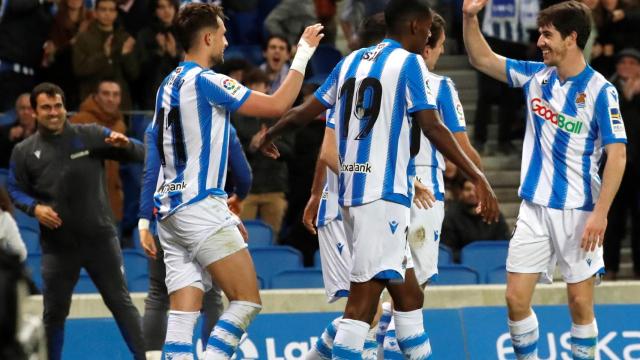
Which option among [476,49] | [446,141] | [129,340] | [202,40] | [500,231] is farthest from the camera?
[500,231]

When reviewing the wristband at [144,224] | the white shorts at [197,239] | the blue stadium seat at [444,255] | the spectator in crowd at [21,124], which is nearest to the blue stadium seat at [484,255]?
the blue stadium seat at [444,255]

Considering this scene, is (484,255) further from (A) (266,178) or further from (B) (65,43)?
(B) (65,43)

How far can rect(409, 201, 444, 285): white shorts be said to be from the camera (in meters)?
8.48

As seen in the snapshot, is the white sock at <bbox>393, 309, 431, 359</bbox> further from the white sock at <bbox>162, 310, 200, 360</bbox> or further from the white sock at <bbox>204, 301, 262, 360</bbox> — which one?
the white sock at <bbox>162, 310, 200, 360</bbox>

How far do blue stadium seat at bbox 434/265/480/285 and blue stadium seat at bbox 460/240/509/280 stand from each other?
0.52 m

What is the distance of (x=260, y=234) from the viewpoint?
1204 cm

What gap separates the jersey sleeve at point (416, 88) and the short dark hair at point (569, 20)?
1238mm

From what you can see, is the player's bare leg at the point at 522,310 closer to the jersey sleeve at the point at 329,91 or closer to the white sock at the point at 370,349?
the white sock at the point at 370,349

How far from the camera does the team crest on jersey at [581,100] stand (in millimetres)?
7934

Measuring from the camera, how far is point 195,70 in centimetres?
750

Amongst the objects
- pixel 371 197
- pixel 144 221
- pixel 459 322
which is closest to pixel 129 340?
pixel 144 221

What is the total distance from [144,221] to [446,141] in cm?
256

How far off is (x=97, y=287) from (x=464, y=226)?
12.9 feet

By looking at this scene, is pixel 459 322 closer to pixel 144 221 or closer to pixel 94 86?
pixel 144 221
